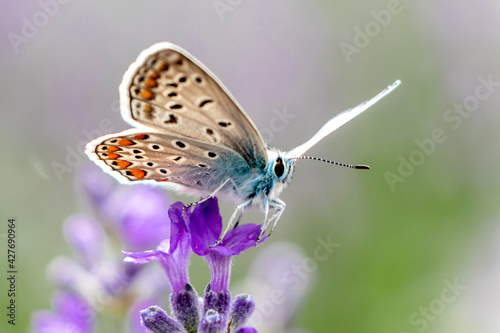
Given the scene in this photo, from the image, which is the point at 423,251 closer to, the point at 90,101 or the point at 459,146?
the point at 459,146

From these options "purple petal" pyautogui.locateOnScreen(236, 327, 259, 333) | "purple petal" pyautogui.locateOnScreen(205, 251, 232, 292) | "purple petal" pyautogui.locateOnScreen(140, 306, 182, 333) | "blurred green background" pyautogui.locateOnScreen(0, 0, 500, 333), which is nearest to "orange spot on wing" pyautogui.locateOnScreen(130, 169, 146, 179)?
"purple petal" pyautogui.locateOnScreen(205, 251, 232, 292)

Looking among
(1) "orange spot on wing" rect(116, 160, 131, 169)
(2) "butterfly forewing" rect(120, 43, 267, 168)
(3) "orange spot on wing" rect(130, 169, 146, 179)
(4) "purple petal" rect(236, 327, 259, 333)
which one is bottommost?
(4) "purple petal" rect(236, 327, 259, 333)

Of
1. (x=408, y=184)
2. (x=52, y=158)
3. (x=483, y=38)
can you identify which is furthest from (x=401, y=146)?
(x=52, y=158)

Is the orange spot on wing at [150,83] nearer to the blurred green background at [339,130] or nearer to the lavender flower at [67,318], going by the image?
the lavender flower at [67,318]

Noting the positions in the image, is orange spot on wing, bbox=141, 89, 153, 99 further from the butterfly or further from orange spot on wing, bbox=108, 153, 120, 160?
orange spot on wing, bbox=108, 153, 120, 160

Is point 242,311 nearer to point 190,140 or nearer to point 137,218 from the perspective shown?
point 190,140

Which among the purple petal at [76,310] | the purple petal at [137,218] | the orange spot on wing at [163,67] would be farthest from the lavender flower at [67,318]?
the orange spot on wing at [163,67]
